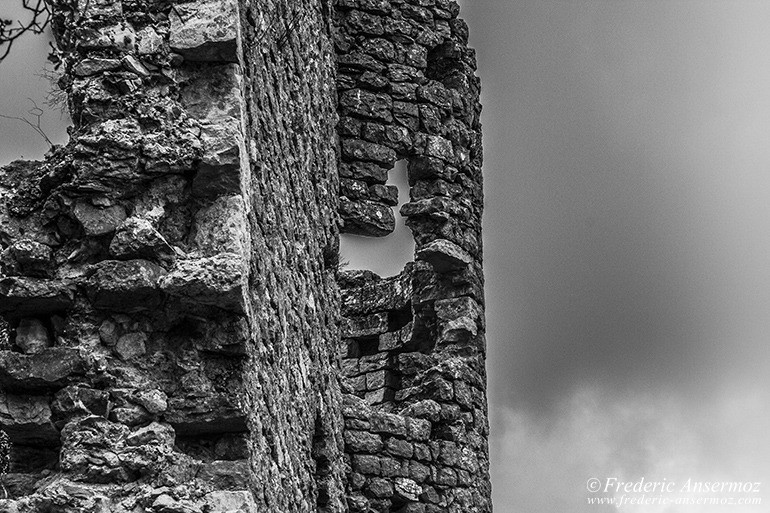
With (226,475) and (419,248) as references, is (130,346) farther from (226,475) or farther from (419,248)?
(419,248)

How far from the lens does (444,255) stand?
1023 centimetres

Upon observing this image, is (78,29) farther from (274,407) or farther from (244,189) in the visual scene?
(274,407)

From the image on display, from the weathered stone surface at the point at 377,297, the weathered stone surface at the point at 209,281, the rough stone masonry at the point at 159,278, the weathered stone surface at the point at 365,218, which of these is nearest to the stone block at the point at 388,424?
the weathered stone surface at the point at 365,218

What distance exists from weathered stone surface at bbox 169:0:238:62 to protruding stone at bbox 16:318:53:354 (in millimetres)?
1097

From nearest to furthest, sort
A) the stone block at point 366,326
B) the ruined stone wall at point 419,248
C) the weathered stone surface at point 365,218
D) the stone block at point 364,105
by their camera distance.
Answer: the ruined stone wall at point 419,248 < the weathered stone surface at point 365,218 < the stone block at point 364,105 < the stone block at point 366,326

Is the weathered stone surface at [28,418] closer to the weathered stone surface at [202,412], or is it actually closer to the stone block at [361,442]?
the weathered stone surface at [202,412]

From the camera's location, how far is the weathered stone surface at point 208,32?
525 cm

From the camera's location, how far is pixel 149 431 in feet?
16.0

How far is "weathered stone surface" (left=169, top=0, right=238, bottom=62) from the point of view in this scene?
17.2 ft

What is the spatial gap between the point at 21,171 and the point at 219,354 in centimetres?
105

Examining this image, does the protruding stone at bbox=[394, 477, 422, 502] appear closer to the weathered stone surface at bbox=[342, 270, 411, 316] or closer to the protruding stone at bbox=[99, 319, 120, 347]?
the weathered stone surface at bbox=[342, 270, 411, 316]

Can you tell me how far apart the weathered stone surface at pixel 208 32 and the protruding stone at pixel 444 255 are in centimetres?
506

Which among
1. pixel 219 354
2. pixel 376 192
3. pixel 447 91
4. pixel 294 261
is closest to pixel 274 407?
pixel 219 354

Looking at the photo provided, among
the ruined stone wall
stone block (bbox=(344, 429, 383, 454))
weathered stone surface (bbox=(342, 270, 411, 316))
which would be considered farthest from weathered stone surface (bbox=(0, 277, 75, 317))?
weathered stone surface (bbox=(342, 270, 411, 316))
